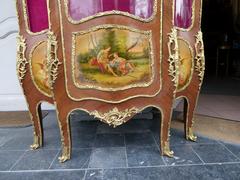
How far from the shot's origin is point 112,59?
5.70 ft

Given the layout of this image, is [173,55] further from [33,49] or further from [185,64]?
[33,49]

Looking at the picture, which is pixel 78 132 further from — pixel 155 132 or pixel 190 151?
pixel 190 151

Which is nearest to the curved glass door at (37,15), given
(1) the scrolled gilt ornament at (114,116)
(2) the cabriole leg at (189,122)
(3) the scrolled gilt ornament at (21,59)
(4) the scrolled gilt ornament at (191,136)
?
(3) the scrolled gilt ornament at (21,59)

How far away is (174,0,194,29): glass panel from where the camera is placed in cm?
191

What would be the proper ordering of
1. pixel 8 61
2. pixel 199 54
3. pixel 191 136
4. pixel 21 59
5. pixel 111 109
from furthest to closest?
pixel 8 61, pixel 191 136, pixel 199 54, pixel 21 59, pixel 111 109

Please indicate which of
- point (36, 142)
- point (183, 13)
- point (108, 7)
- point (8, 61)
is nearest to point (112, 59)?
point (108, 7)

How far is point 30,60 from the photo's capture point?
1.93 m

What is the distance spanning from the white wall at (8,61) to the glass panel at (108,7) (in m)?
1.70

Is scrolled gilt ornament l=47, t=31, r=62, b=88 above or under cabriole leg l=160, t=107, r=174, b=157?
above

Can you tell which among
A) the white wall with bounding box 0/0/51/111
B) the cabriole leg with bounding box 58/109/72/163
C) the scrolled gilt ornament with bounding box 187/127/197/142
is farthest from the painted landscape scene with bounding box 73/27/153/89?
the white wall with bounding box 0/0/51/111

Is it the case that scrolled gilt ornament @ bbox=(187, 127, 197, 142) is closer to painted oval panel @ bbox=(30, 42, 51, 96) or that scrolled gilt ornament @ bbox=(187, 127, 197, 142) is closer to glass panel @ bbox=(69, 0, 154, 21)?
glass panel @ bbox=(69, 0, 154, 21)

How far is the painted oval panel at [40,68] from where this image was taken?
188 centimetres

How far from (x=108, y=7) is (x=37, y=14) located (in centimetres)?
55

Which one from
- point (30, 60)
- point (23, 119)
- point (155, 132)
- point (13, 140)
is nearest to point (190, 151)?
point (155, 132)
